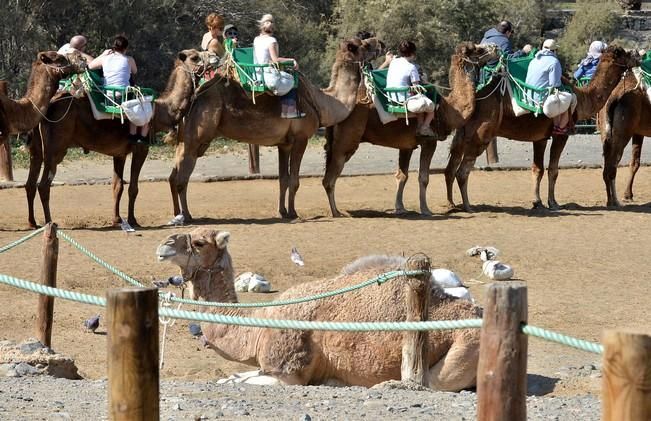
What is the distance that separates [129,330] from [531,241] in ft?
37.8

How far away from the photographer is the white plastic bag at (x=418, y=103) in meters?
16.8

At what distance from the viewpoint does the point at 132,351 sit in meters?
4.67

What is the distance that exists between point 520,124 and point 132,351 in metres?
14.3

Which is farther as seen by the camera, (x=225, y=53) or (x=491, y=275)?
(x=225, y=53)

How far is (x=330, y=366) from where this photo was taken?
892 cm

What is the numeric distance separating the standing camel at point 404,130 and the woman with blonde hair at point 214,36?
1894 millimetres

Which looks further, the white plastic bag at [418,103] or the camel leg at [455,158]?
the camel leg at [455,158]

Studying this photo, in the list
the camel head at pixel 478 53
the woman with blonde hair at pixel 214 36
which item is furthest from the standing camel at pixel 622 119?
the woman with blonde hair at pixel 214 36

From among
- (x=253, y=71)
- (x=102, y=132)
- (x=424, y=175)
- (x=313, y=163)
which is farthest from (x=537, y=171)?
(x=102, y=132)

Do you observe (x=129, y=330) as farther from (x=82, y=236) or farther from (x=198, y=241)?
(x=82, y=236)

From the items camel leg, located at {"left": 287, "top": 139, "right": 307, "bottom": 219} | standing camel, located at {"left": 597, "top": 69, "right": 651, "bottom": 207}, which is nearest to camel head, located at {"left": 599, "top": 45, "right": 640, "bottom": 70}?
standing camel, located at {"left": 597, "top": 69, "right": 651, "bottom": 207}

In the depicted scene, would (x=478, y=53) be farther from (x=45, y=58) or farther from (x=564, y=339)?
(x=564, y=339)

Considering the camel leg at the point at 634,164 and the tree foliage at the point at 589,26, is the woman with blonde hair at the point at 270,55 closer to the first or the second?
the camel leg at the point at 634,164

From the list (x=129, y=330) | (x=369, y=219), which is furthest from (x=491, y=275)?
(x=129, y=330)
